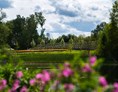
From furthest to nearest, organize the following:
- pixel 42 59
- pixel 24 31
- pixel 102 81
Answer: pixel 24 31, pixel 42 59, pixel 102 81

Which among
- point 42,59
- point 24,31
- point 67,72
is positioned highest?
point 24,31

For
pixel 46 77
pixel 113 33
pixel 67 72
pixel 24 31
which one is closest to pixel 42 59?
pixel 113 33

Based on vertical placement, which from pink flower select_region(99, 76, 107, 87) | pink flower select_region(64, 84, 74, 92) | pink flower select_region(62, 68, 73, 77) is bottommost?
A: pink flower select_region(64, 84, 74, 92)

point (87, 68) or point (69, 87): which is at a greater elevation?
point (87, 68)

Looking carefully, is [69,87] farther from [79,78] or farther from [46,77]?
A: [46,77]

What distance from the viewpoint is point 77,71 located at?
3246 millimetres

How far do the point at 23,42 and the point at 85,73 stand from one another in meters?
115

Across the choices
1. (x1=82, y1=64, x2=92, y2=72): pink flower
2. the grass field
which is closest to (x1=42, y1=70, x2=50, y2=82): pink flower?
(x1=82, y1=64, x2=92, y2=72): pink flower

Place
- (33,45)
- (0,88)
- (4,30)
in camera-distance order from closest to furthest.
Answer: (0,88) < (4,30) < (33,45)

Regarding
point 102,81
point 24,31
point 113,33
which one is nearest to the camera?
point 102,81

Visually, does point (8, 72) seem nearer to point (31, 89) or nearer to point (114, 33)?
point (31, 89)

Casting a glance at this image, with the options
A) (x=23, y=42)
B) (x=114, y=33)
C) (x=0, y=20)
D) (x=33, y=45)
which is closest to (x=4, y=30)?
(x=0, y=20)

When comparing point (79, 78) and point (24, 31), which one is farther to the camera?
point (24, 31)

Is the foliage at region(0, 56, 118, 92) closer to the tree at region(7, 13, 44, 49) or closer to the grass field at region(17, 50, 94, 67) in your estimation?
the grass field at region(17, 50, 94, 67)
